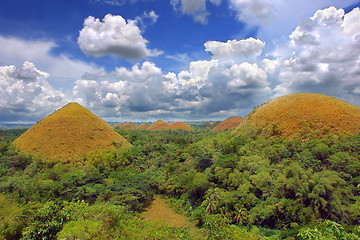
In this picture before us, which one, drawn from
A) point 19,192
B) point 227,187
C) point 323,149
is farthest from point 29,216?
point 323,149

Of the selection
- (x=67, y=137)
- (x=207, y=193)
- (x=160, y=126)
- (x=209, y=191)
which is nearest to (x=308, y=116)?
(x=209, y=191)

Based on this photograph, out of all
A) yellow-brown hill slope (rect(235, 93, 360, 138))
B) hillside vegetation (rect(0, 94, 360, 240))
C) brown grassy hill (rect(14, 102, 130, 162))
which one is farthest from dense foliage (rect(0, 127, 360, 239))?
yellow-brown hill slope (rect(235, 93, 360, 138))

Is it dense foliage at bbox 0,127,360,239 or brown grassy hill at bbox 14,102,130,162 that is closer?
dense foliage at bbox 0,127,360,239

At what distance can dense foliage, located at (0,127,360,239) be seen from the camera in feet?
37.0

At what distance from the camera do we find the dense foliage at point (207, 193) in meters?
11.3

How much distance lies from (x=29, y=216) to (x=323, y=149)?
27.0m

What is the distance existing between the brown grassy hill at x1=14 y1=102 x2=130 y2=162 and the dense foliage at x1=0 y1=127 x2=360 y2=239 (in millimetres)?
2006

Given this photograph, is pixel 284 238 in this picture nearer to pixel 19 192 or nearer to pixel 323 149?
pixel 323 149

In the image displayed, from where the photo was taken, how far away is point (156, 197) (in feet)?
83.6

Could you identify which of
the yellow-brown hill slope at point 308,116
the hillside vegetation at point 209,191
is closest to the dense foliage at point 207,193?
the hillside vegetation at point 209,191

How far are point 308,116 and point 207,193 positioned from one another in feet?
62.6

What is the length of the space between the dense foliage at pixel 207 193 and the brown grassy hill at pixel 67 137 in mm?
2006

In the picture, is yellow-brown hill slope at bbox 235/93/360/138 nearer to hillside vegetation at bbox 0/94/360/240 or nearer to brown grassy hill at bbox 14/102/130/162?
hillside vegetation at bbox 0/94/360/240

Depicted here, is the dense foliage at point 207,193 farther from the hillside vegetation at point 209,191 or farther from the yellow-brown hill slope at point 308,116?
the yellow-brown hill slope at point 308,116
